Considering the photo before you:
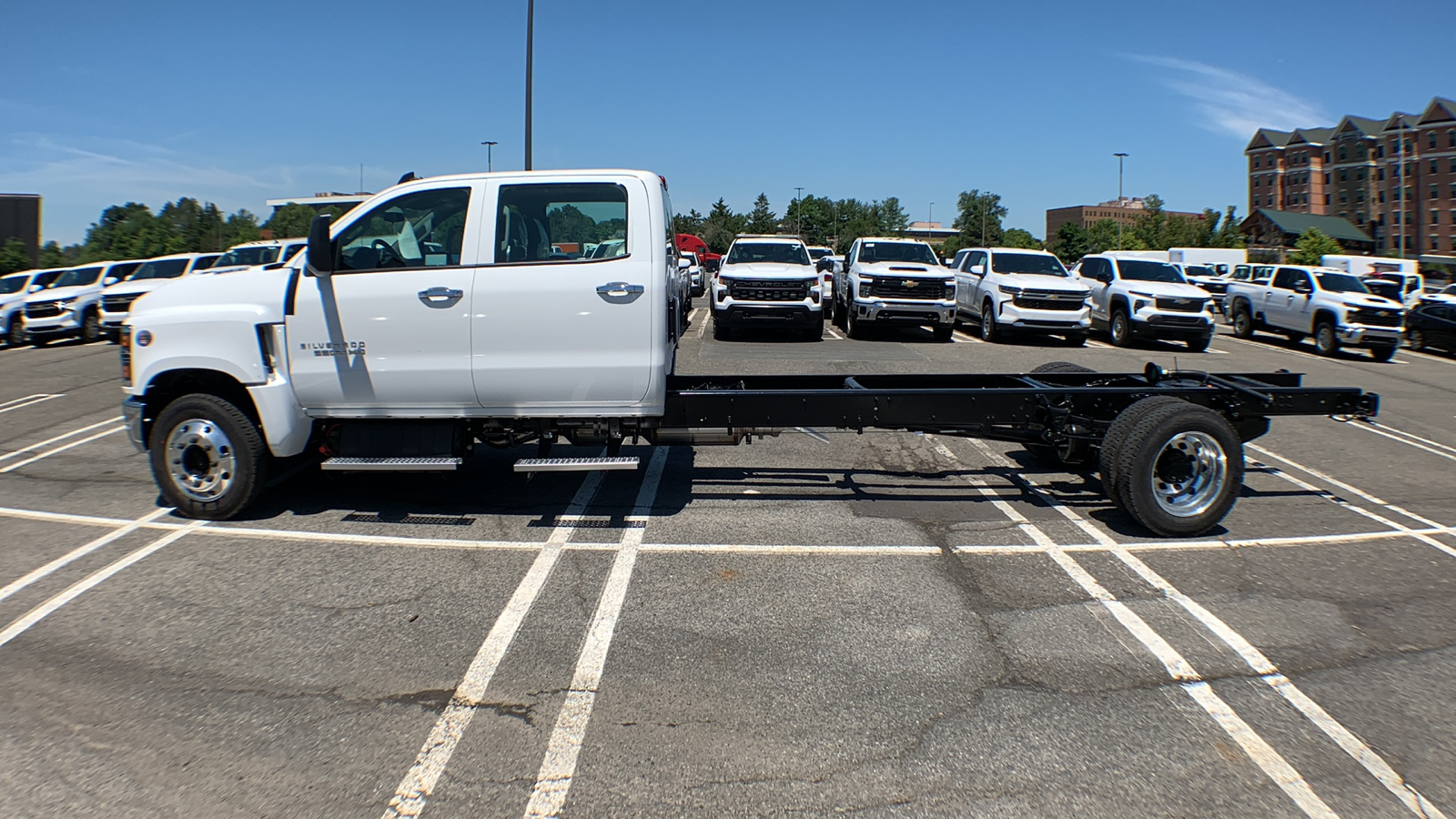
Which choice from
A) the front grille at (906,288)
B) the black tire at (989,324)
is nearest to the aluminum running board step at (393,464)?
the front grille at (906,288)

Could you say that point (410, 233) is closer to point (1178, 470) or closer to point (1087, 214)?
point (1178, 470)

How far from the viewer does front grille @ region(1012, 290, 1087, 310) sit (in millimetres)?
18891

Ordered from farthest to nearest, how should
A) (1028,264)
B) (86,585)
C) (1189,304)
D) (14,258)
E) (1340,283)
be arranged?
(14,258)
(1340,283)
(1028,264)
(1189,304)
(86,585)

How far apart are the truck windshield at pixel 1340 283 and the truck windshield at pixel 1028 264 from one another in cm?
603

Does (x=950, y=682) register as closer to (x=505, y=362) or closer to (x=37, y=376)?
(x=505, y=362)

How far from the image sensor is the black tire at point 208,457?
6250 mm

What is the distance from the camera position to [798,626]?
4.82m

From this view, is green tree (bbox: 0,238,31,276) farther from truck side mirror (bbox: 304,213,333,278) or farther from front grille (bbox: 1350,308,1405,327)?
front grille (bbox: 1350,308,1405,327)

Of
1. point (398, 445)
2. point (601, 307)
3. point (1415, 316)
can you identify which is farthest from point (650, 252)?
point (1415, 316)

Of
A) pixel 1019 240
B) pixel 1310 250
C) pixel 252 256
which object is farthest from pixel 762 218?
pixel 252 256

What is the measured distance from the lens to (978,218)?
129 m

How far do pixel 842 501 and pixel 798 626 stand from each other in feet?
7.95

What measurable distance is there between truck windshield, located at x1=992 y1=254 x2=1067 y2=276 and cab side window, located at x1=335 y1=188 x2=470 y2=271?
16003 mm

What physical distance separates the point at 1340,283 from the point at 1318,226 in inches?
3167
